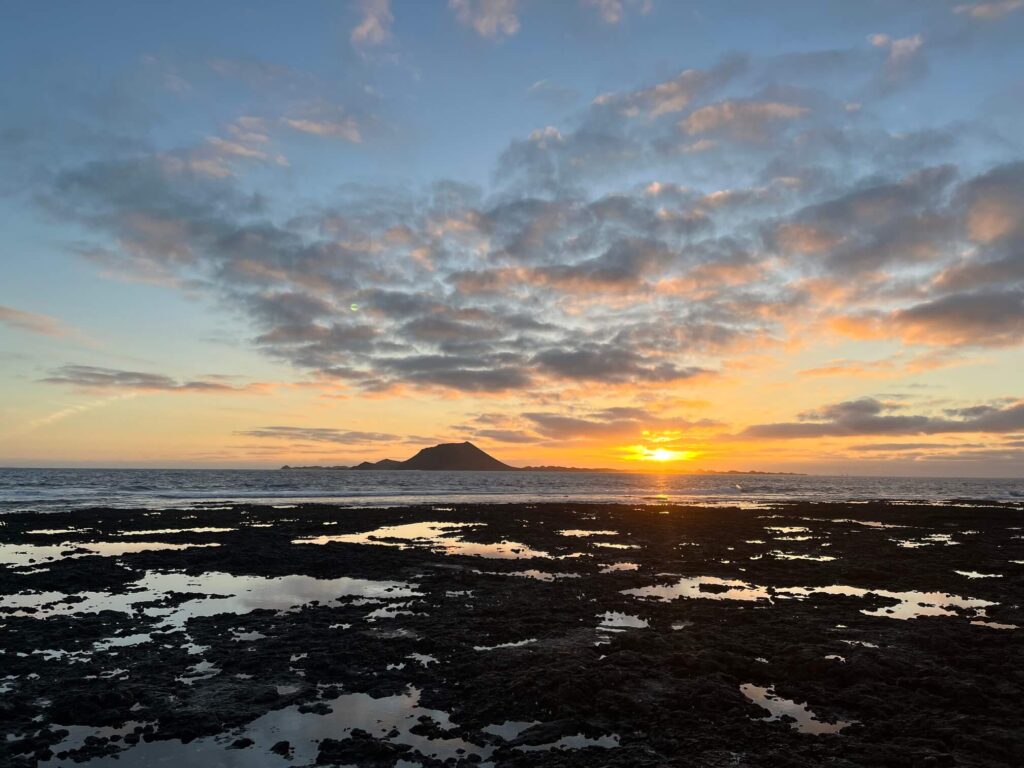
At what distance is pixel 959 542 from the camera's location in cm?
3528

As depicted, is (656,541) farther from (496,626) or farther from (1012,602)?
(496,626)

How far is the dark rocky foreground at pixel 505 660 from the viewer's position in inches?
361

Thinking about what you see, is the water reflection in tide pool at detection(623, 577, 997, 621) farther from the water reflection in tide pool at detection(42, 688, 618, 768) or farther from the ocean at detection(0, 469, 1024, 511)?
the ocean at detection(0, 469, 1024, 511)

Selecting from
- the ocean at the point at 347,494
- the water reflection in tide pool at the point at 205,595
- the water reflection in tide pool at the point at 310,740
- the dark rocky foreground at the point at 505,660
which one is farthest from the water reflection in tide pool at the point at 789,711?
the ocean at the point at 347,494

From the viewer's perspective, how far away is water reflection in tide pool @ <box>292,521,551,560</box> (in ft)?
98.7

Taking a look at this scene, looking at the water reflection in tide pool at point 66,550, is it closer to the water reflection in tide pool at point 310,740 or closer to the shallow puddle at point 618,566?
the shallow puddle at point 618,566

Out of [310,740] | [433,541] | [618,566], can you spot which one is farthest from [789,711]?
[433,541]

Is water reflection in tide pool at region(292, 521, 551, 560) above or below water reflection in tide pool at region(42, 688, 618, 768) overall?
above

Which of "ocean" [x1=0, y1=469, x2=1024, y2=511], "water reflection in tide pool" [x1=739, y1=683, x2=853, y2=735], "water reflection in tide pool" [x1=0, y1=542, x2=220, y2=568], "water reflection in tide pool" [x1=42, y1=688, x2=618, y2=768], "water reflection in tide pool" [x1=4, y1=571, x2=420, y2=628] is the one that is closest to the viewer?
"water reflection in tide pool" [x1=42, y1=688, x2=618, y2=768]

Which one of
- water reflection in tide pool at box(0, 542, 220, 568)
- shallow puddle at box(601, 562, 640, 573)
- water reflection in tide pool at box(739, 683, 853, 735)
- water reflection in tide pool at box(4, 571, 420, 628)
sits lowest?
water reflection in tide pool at box(4, 571, 420, 628)

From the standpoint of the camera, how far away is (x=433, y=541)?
3431cm

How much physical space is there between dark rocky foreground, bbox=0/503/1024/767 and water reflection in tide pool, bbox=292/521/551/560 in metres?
2.04

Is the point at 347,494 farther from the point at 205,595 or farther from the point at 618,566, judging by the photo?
the point at 205,595

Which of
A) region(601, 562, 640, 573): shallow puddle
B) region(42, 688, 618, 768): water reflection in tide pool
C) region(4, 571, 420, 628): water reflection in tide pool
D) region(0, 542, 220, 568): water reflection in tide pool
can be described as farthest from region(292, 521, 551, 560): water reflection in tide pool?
region(42, 688, 618, 768): water reflection in tide pool
